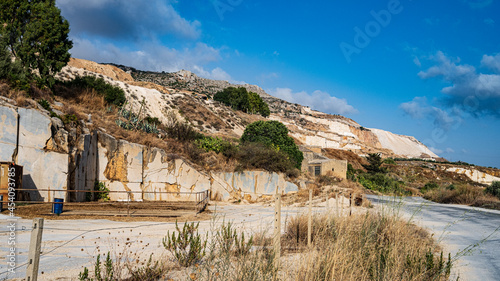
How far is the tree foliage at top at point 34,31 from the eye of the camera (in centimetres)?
1997

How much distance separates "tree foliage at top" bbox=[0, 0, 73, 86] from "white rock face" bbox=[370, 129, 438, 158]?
4249 inches

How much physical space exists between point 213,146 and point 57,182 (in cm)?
906

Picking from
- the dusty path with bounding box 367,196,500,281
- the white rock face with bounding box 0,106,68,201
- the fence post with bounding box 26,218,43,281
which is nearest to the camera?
the fence post with bounding box 26,218,43,281

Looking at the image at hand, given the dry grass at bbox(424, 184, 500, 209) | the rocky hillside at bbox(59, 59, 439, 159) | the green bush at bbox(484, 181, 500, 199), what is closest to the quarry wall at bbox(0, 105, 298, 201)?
the rocky hillside at bbox(59, 59, 439, 159)

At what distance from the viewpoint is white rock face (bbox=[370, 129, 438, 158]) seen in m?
114

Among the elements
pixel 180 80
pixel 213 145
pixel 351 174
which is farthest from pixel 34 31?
pixel 180 80

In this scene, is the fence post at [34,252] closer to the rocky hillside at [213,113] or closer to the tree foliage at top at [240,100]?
the rocky hillside at [213,113]

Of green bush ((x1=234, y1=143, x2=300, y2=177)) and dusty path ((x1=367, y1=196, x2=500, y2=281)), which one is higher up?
green bush ((x1=234, y1=143, x2=300, y2=177))

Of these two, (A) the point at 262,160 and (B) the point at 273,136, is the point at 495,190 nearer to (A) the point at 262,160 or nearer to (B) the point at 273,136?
(B) the point at 273,136

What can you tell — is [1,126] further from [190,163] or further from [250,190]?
[250,190]

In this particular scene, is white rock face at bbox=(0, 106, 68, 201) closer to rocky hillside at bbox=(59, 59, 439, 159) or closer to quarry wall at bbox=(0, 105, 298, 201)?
quarry wall at bbox=(0, 105, 298, 201)

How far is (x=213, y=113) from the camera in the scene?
183 feet

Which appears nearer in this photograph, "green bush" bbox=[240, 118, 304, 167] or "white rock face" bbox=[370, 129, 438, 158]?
"green bush" bbox=[240, 118, 304, 167]

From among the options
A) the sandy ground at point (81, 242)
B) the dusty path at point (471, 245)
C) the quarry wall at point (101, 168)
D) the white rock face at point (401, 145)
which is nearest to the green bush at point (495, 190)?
the dusty path at point (471, 245)
